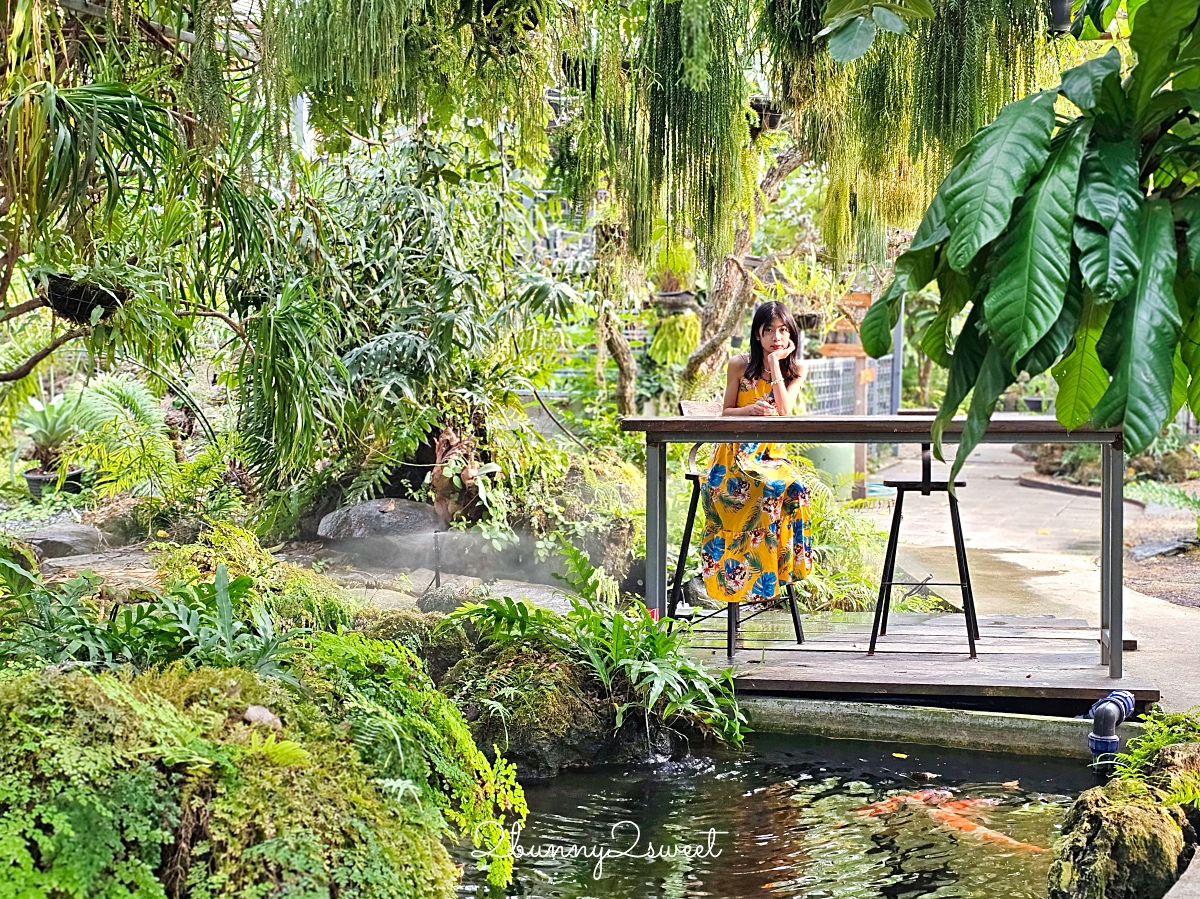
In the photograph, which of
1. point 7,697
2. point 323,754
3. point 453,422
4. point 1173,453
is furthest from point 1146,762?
point 1173,453

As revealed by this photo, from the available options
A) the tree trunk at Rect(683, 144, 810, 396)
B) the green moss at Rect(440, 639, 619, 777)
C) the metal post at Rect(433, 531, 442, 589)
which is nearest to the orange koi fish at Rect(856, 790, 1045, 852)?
the green moss at Rect(440, 639, 619, 777)

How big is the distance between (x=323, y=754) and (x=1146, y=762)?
1890mm

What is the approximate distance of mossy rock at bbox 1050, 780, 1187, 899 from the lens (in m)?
2.21

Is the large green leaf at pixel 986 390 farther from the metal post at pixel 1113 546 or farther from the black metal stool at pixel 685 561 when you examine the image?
the black metal stool at pixel 685 561

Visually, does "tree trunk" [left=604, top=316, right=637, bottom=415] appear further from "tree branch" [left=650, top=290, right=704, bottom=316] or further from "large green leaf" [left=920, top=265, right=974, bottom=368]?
"large green leaf" [left=920, top=265, right=974, bottom=368]

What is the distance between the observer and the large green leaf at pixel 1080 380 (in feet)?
5.05

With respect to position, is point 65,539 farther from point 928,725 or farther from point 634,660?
point 928,725

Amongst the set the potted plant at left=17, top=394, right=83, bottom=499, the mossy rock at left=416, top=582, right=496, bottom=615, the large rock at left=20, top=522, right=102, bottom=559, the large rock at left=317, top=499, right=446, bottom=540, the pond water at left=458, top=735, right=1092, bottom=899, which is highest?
the potted plant at left=17, top=394, right=83, bottom=499

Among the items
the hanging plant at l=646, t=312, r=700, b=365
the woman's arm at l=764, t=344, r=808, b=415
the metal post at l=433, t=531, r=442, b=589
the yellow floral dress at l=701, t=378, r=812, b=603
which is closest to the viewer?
the yellow floral dress at l=701, t=378, r=812, b=603

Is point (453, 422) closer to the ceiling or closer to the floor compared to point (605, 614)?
closer to the ceiling

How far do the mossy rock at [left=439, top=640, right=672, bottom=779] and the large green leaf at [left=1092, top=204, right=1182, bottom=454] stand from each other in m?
2.24

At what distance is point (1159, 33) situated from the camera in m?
1.39

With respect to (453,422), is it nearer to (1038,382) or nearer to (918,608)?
(918,608)

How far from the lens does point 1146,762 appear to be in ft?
8.72
